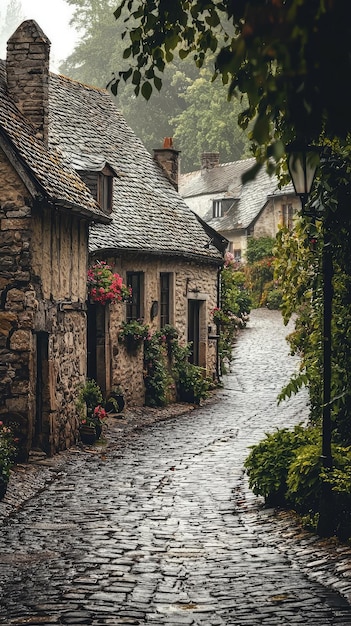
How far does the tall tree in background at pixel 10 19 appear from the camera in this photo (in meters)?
131

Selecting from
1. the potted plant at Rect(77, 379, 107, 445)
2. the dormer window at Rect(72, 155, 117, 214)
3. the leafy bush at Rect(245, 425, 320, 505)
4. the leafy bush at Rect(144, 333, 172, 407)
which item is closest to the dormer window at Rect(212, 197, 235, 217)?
the leafy bush at Rect(144, 333, 172, 407)

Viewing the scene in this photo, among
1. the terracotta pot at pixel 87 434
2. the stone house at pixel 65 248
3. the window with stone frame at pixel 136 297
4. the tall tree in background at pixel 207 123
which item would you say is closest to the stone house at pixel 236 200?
the tall tree in background at pixel 207 123

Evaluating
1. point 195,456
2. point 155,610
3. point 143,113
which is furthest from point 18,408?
point 143,113

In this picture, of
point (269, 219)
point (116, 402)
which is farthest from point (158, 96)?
point (116, 402)

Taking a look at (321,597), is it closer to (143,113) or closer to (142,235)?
(142,235)

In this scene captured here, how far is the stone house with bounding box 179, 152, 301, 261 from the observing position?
47562 mm

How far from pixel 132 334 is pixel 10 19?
118907 millimetres

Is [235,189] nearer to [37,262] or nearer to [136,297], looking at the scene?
[136,297]

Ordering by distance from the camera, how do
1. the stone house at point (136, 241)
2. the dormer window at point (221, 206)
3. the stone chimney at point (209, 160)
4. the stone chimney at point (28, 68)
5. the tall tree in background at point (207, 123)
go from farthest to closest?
1. the tall tree in background at point (207, 123)
2. the stone chimney at point (209, 160)
3. the dormer window at point (221, 206)
4. the stone house at point (136, 241)
5. the stone chimney at point (28, 68)

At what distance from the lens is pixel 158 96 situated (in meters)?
61.5

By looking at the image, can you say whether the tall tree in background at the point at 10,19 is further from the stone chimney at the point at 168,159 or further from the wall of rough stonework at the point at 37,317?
the wall of rough stonework at the point at 37,317

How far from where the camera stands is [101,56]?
2408 inches

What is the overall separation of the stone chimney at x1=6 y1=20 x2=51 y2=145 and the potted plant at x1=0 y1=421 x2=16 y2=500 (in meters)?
5.56

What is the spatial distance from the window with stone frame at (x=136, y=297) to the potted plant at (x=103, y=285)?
7.85ft
